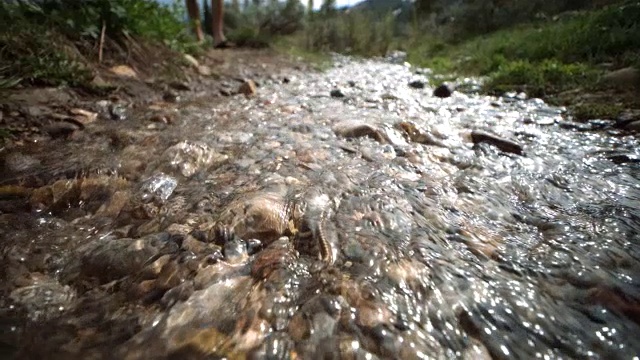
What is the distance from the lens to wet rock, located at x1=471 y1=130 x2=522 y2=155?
226 centimetres

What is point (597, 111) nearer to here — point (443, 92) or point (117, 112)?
point (443, 92)

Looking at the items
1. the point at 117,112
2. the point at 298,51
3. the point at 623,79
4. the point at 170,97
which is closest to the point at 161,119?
the point at 117,112

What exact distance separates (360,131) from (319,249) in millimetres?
1430

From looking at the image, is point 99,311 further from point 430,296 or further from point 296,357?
point 430,296

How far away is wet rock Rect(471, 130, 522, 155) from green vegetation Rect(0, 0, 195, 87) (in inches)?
127

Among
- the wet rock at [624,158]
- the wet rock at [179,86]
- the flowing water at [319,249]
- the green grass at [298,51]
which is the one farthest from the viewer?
the green grass at [298,51]

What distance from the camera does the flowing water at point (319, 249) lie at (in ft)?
3.04

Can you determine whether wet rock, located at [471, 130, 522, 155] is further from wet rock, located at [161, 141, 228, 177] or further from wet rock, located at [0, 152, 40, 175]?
wet rock, located at [0, 152, 40, 175]

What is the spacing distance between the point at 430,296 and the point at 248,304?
54 cm

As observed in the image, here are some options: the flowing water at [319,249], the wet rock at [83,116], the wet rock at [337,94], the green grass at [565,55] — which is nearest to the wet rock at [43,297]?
the flowing water at [319,249]

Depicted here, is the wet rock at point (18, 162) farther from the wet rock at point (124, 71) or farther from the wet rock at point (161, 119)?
the wet rock at point (124, 71)

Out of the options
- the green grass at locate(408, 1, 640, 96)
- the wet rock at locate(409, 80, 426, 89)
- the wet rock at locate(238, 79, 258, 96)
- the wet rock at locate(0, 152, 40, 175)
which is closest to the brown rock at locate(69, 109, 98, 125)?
the wet rock at locate(0, 152, 40, 175)

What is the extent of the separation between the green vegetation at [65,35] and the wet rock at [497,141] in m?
3.23

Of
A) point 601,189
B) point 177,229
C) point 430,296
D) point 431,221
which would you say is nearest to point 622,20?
point 601,189
